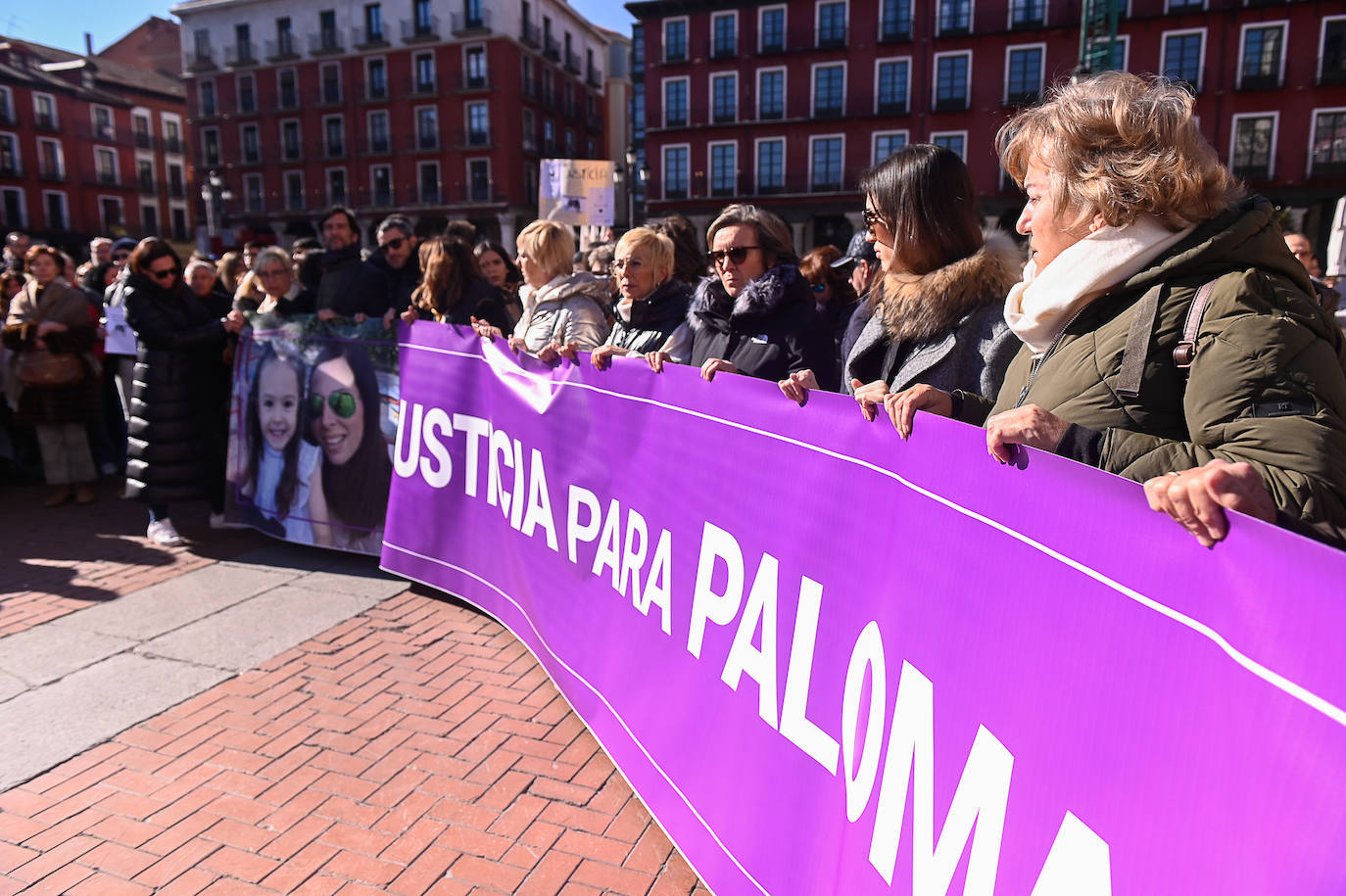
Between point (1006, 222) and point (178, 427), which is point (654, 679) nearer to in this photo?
point (178, 427)

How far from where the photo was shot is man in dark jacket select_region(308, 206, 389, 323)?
5531 mm

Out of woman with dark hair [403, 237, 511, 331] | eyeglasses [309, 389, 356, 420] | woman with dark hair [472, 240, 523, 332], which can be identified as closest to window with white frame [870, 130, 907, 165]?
woman with dark hair [472, 240, 523, 332]

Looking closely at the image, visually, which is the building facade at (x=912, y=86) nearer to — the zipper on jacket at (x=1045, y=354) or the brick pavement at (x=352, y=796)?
the brick pavement at (x=352, y=796)

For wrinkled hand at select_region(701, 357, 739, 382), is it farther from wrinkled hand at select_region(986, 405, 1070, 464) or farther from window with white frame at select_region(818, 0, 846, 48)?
window with white frame at select_region(818, 0, 846, 48)

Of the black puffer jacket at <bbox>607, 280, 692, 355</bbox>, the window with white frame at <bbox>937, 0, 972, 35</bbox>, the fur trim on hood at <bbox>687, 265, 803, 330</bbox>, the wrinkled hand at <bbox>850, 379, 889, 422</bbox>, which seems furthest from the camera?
A: the window with white frame at <bbox>937, 0, 972, 35</bbox>

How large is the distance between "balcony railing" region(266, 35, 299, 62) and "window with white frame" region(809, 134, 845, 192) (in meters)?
27.5

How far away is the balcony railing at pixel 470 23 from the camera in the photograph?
40219 millimetres

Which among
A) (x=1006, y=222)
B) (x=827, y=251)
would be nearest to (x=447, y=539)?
(x=827, y=251)

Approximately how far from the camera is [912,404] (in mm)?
1752

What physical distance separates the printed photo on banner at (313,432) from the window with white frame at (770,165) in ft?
105

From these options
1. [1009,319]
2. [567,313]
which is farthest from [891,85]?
[1009,319]

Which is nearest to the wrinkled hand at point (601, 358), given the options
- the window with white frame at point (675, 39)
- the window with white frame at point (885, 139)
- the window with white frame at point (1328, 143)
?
the window with white frame at point (885, 139)

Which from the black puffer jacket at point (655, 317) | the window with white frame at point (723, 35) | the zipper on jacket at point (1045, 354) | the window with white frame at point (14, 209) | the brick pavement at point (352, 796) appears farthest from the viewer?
the window with white frame at point (14, 209)

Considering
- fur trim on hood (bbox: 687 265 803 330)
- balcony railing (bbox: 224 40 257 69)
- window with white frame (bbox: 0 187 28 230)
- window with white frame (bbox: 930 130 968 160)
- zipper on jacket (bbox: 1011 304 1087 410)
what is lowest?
zipper on jacket (bbox: 1011 304 1087 410)
